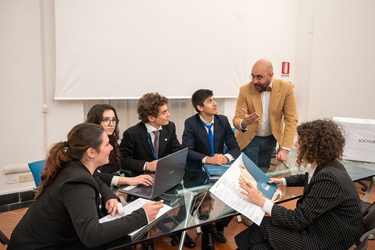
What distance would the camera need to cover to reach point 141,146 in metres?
2.34

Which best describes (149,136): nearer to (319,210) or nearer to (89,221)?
(89,221)

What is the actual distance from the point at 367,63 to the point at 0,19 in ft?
15.8

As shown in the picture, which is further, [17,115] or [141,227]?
[17,115]

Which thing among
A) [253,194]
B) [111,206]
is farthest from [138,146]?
[253,194]

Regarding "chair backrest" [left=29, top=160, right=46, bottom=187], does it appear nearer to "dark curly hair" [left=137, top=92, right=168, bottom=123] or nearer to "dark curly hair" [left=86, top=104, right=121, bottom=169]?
"dark curly hair" [left=86, top=104, right=121, bottom=169]

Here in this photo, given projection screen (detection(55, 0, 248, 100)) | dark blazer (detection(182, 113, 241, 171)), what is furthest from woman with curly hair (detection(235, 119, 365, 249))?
projection screen (detection(55, 0, 248, 100))

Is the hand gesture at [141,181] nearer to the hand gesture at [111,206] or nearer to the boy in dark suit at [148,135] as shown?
the hand gesture at [111,206]

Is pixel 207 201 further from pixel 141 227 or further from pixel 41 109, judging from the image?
pixel 41 109

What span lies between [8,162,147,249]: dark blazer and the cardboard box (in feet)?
6.91

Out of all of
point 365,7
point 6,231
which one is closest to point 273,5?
point 365,7

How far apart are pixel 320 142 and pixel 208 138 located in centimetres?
120

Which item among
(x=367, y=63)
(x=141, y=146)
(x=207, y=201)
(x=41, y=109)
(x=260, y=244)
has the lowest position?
(x=260, y=244)

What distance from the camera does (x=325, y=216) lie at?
1.39m

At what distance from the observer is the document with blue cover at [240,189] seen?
1.43 m
